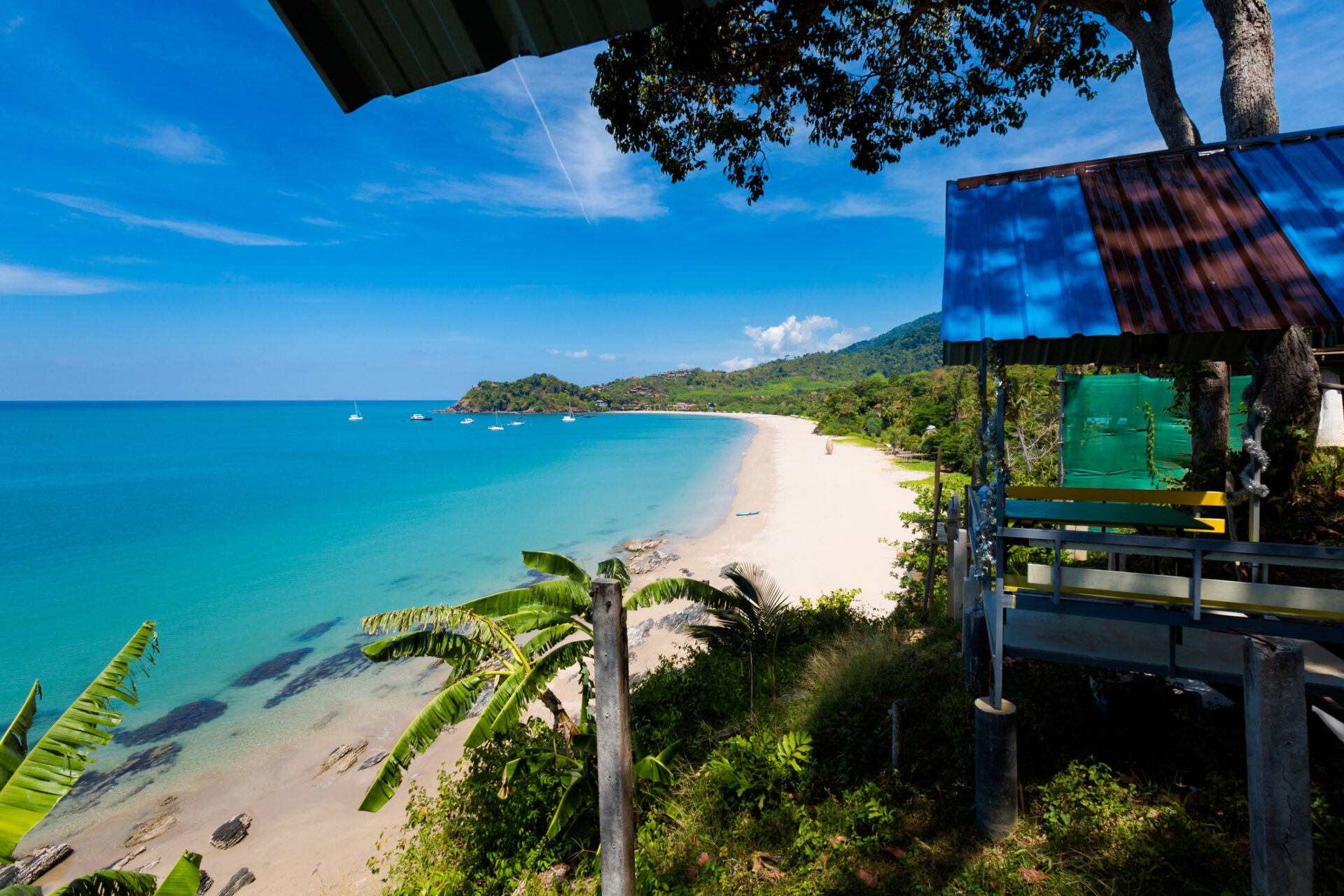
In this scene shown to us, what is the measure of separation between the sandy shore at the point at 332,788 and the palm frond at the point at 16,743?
13.7 ft

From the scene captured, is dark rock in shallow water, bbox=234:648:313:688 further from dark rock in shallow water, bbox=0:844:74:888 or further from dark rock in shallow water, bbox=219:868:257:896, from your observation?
dark rock in shallow water, bbox=219:868:257:896

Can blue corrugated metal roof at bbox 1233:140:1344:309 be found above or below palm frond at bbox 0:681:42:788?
above

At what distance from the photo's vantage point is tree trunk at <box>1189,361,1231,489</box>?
268 inches

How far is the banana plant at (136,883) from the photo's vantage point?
4.11 metres

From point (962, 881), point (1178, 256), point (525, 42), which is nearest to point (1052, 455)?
point (1178, 256)

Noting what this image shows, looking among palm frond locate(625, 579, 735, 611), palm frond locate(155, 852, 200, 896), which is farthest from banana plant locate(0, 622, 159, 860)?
palm frond locate(625, 579, 735, 611)

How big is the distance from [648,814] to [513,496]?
33843 mm

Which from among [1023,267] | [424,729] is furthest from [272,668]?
[1023,267]

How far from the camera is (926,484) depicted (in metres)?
27.1

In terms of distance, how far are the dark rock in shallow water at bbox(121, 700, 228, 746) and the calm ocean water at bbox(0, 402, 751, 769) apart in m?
0.24

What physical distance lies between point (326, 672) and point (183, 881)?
1138 centimetres

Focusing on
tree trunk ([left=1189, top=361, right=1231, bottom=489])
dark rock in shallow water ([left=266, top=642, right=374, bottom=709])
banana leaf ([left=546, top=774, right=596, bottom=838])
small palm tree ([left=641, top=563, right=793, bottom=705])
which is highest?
tree trunk ([left=1189, top=361, right=1231, bottom=489])

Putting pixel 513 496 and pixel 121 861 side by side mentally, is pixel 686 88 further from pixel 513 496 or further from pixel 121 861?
pixel 513 496

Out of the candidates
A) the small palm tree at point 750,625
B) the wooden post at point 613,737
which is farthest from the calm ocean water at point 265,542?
the wooden post at point 613,737
